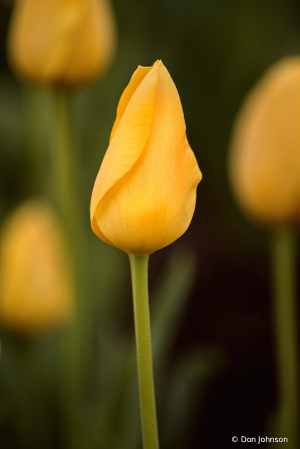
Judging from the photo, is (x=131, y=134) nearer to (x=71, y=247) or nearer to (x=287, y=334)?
(x=287, y=334)

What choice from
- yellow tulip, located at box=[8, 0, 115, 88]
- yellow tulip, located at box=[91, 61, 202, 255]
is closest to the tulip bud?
yellow tulip, located at box=[8, 0, 115, 88]

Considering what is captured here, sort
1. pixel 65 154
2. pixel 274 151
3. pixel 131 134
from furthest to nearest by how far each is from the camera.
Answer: pixel 65 154
pixel 274 151
pixel 131 134

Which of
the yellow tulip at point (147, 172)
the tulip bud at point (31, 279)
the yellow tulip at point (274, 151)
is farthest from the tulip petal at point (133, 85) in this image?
the tulip bud at point (31, 279)

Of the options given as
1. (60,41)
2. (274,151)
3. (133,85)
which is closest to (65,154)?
(60,41)

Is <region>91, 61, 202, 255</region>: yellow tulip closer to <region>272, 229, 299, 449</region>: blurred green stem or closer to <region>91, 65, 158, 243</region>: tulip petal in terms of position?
<region>91, 65, 158, 243</region>: tulip petal

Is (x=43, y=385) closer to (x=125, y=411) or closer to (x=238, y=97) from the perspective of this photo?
(x=125, y=411)
